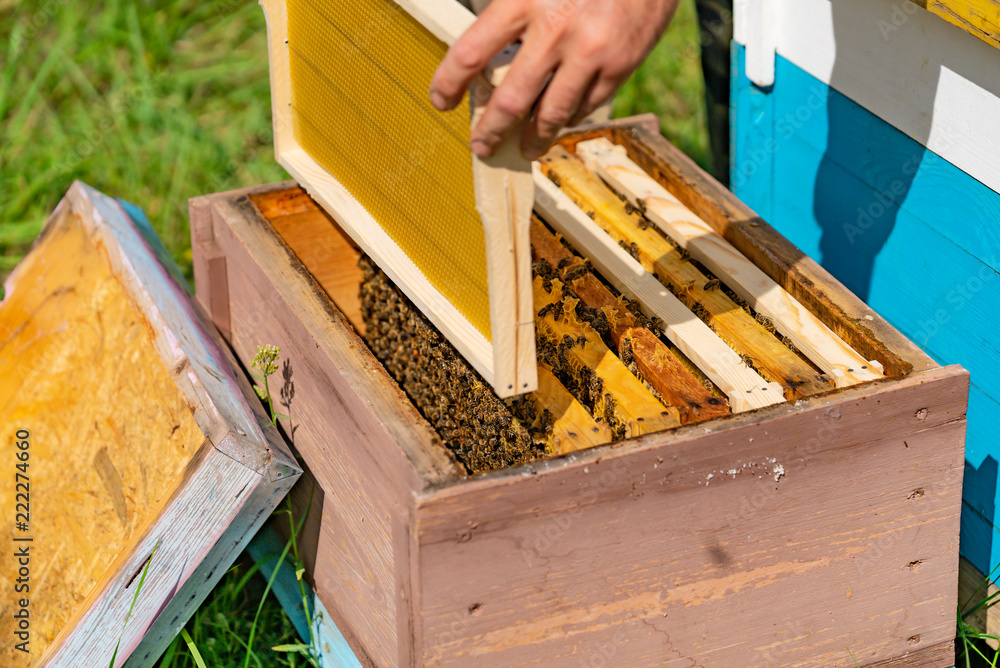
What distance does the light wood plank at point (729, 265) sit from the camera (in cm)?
192

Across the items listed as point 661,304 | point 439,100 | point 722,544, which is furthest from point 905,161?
point 439,100

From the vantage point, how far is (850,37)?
2443mm

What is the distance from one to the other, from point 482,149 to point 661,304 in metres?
0.78

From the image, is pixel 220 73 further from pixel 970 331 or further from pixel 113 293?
pixel 970 331

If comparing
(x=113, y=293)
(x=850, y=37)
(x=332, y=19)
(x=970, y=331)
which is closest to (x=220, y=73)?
(x=113, y=293)

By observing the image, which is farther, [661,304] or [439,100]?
[661,304]

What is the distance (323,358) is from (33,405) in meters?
0.91

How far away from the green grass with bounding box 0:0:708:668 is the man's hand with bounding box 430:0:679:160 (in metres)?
2.76

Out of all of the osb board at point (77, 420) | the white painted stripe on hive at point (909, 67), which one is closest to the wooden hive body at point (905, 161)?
the white painted stripe on hive at point (909, 67)

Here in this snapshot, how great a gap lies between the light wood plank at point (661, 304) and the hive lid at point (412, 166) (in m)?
0.42

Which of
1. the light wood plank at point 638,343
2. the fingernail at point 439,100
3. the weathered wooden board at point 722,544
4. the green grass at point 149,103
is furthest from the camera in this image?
the green grass at point 149,103

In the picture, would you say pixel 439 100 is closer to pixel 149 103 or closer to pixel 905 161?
pixel 905 161

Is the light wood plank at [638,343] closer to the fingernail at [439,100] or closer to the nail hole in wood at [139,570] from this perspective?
the fingernail at [439,100]

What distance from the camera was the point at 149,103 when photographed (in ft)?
14.9
